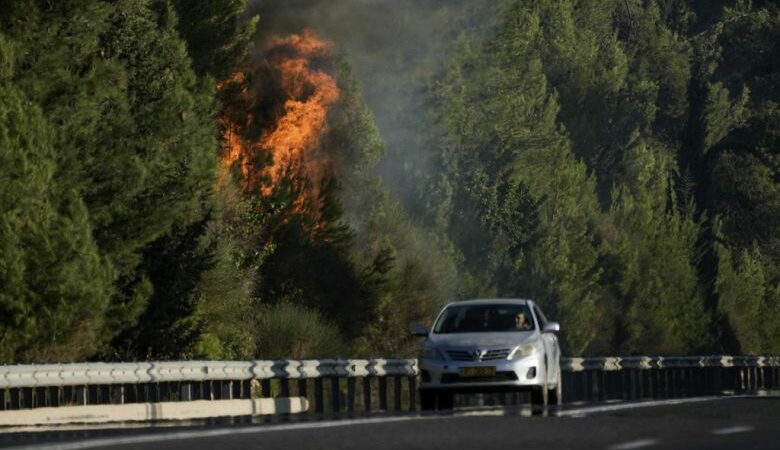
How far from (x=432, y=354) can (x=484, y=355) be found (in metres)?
0.73

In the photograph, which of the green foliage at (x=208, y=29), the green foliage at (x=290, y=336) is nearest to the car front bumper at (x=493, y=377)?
the green foliage at (x=208, y=29)

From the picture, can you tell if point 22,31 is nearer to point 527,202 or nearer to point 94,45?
point 94,45

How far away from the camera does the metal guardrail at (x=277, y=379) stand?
26.4 m

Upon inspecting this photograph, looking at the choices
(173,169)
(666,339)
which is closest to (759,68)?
(666,339)

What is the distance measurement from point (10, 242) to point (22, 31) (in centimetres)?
503

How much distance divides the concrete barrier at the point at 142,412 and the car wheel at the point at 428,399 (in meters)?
2.14

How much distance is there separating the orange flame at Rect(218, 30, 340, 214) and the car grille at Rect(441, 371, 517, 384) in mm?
21965

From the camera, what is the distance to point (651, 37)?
132 metres

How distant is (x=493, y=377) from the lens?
1142 inches

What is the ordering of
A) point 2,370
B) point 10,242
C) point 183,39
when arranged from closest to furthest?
1. point 2,370
2. point 10,242
3. point 183,39

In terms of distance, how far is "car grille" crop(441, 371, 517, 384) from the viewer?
29.0 meters

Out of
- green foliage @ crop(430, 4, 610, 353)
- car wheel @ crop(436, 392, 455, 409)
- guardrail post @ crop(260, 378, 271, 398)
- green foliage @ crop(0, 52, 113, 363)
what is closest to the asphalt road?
car wheel @ crop(436, 392, 455, 409)

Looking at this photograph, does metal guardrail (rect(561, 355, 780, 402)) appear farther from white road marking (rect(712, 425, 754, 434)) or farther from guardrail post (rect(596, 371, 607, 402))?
white road marking (rect(712, 425, 754, 434))

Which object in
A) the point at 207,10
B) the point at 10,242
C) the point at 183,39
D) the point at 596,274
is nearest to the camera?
the point at 10,242
